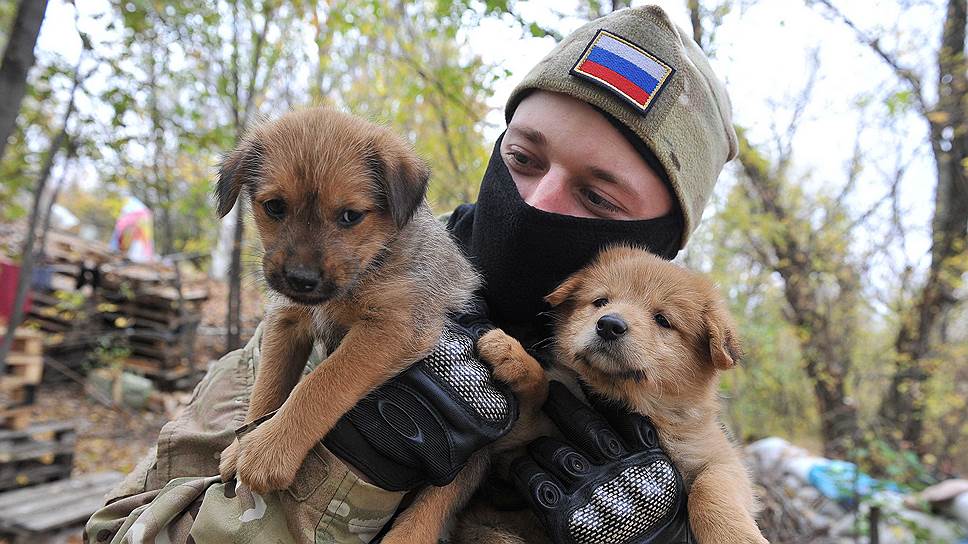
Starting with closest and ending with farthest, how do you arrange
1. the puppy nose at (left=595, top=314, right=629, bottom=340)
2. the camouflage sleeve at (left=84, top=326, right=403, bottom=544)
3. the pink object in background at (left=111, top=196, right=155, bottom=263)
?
the camouflage sleeve at (left=84, top=326, right=403, bottom=544), the puppy nose at (left=595, top=314, right=629, bottom=340), the pink object in background at (left=111, top=196, right=155, bottom=263)

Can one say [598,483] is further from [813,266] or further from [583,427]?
[813,266]

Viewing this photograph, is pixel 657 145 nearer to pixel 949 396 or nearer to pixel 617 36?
pixel 617 36

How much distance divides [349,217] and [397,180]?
27cm

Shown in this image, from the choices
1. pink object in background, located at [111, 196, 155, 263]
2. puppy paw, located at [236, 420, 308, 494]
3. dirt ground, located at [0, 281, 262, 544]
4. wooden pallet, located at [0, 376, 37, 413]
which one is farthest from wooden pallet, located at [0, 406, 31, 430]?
puppy paw, located at [236, 420, 308, 494]

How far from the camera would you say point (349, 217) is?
2.24m

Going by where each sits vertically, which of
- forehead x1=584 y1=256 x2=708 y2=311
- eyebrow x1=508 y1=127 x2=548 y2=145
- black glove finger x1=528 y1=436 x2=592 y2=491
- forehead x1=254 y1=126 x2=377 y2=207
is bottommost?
black glove finger x1=528 y1=436 x2=592 y2=491

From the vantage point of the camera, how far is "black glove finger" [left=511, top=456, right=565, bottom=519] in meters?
2.09

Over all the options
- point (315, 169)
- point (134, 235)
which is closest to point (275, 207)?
point (315, 169)

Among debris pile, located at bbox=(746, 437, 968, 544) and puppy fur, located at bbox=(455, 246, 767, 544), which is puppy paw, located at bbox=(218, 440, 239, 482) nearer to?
puppy fur, located at bbox=(455, 246, 767, 544)

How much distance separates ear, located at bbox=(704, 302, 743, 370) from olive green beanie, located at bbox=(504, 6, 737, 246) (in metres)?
0.57

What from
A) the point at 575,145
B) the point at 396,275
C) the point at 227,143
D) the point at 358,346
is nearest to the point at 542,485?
the point at 358,346

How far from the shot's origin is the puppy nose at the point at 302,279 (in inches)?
79.4

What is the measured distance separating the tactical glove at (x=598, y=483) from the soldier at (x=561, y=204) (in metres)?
0.02

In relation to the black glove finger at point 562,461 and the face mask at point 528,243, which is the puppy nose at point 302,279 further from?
the black glove finger at point 562,461
